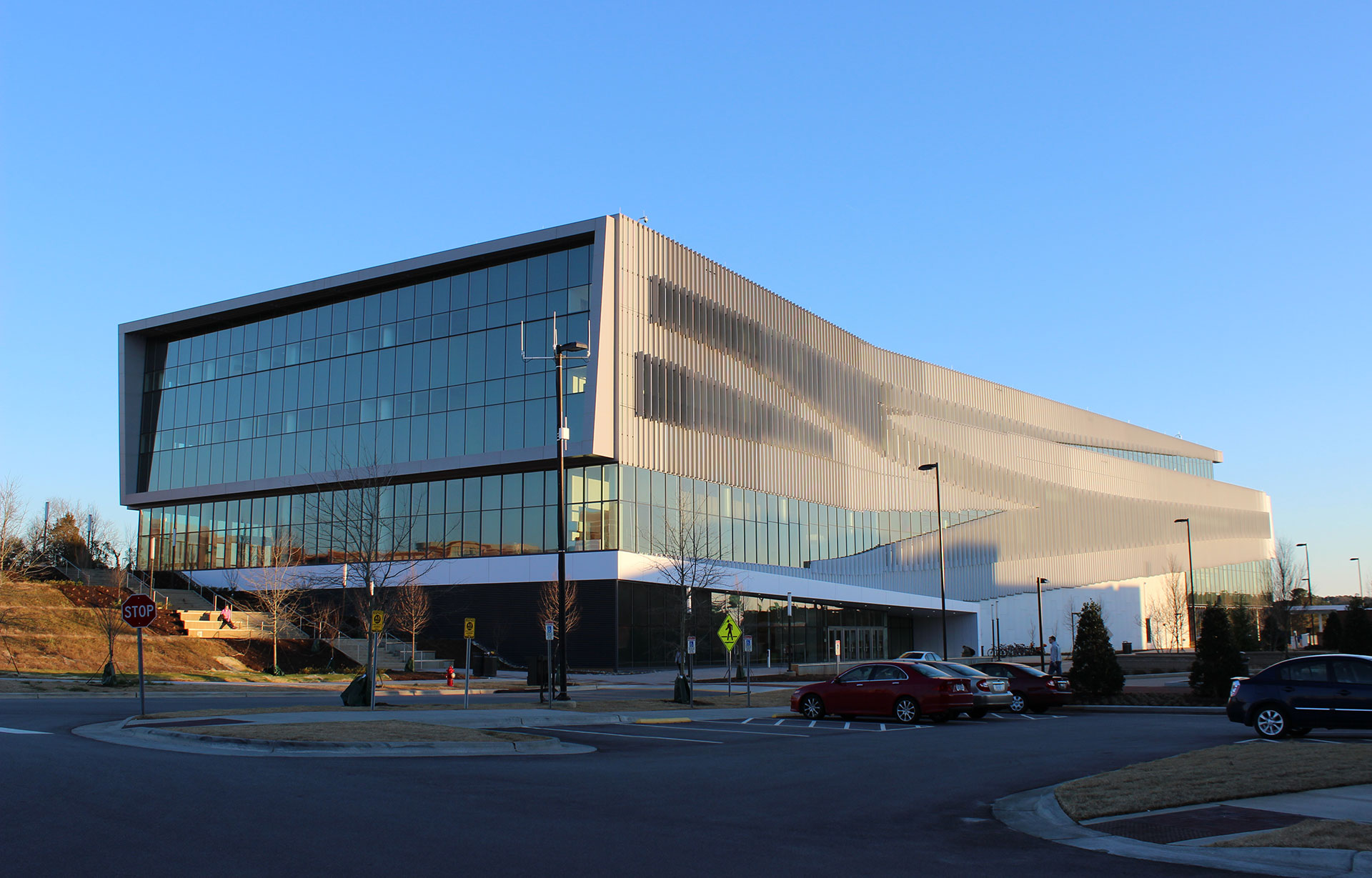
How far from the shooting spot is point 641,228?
177 feet

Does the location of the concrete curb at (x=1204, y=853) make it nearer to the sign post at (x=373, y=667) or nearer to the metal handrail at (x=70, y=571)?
the sign post at (x=373, y=667)

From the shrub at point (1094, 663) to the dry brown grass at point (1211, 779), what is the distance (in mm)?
15958

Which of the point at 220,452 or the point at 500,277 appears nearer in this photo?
the point at 500,277

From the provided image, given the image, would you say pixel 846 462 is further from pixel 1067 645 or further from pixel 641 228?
pixel 1067 645

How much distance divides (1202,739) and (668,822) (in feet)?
43.6

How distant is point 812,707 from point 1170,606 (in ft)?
268

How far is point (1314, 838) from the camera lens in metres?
8.81

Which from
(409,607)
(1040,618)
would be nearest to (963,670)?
(409,607)

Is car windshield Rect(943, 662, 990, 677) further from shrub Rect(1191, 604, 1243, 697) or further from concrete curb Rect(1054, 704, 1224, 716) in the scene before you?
shrub Rect(1191, 604, 1243, 697)

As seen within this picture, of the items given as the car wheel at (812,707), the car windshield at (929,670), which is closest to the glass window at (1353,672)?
the car windshield at (929,670)

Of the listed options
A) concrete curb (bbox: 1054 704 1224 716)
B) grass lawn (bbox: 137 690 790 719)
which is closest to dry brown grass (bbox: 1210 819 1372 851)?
grass lawn (bbox: 137 690 790 719)

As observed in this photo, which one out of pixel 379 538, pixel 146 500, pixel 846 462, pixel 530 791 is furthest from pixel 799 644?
pixel 530 791

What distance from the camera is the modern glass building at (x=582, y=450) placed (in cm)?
5250

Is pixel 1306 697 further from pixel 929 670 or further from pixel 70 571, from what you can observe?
pixel 70 571
